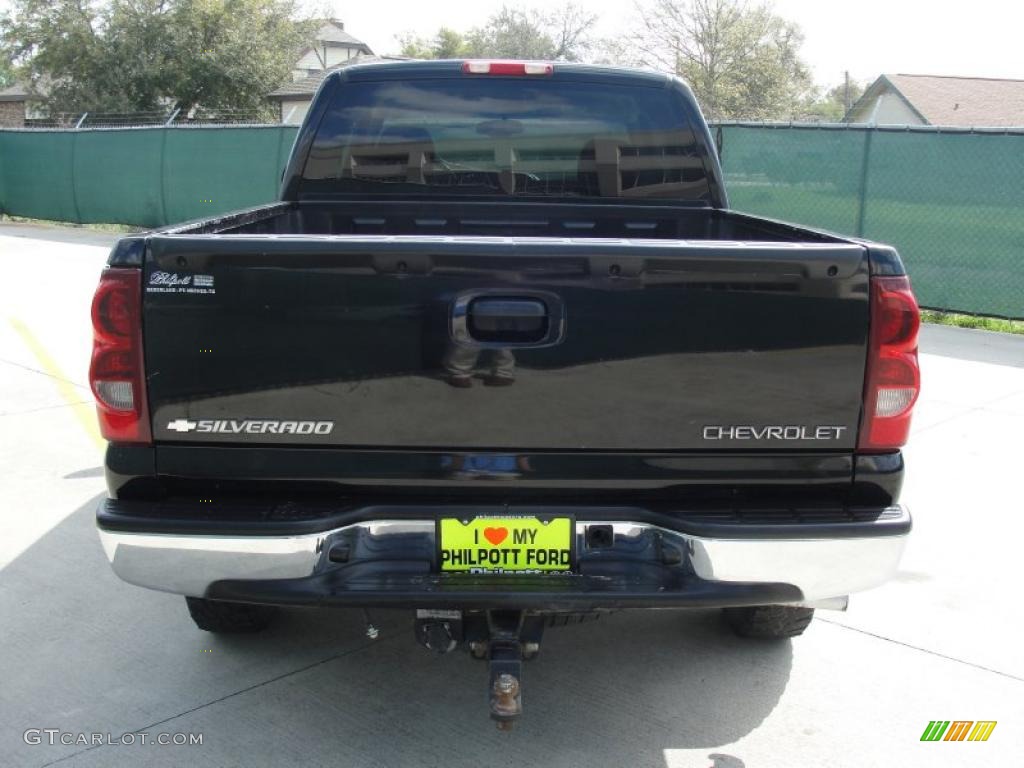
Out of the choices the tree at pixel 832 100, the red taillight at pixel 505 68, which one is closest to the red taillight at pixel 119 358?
the red taillight at pixel 505 68

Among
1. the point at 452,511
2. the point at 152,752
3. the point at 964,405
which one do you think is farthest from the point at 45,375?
the point at 964,405

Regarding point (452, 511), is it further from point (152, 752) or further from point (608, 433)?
point (152, 752)

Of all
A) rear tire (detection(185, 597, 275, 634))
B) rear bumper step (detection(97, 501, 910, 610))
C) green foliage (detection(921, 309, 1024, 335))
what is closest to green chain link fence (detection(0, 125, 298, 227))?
green foliage (detection(921, 309, 1024, 335))

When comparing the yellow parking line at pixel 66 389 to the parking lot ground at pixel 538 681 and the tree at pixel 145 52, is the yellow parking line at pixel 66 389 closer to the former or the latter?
the parking lot ground at pixel 538 681

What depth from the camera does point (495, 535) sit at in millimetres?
2709

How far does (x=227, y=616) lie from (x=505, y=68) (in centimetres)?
250

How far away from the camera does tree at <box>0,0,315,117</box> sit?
39.2 m

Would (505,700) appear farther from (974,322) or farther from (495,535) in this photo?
(974,322)

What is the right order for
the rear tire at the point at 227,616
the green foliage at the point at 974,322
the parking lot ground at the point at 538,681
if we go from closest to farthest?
the parking lot ground at the point at 538,681, the rear tire at the point at 227,616, the green foliage at the point at 974,322

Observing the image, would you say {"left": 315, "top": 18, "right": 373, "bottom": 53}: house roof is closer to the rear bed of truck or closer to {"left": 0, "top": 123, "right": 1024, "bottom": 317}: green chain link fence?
{"left": 0, "top": 123, "right": 1024, "bottom": 317}: green chain link fence

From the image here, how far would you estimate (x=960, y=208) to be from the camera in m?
10.6

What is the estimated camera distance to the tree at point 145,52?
39.2 metres

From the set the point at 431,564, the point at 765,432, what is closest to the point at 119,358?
the point at 431,564

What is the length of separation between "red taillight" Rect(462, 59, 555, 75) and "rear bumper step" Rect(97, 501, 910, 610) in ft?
7.63
